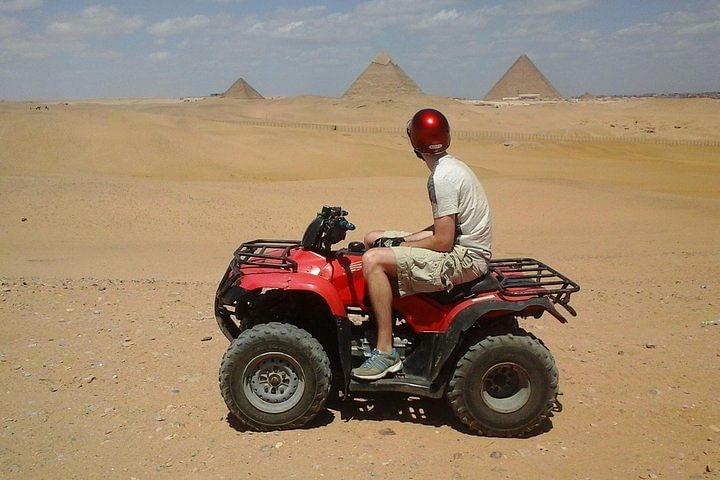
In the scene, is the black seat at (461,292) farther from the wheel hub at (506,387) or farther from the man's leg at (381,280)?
the wheel hub at (506,387)

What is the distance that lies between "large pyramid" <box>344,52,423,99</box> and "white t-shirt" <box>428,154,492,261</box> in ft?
286

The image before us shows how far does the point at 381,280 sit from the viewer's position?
4508mm

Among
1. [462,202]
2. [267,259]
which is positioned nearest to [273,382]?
[267,259]

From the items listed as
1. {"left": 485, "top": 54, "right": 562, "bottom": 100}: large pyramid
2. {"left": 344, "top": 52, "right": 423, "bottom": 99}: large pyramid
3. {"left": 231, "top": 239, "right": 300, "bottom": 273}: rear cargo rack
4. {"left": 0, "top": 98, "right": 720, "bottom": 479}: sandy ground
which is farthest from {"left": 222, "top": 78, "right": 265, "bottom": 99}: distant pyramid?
{"left": 231, "top": 239, "right": 300, "bottom": 273}: rear cargo rack

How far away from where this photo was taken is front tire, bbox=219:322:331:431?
4578mm

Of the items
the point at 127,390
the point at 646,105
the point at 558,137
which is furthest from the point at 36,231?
the point at 646,105

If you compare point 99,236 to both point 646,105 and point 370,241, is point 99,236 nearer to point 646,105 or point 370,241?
point 370,241

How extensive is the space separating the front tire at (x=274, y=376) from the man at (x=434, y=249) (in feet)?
0.96

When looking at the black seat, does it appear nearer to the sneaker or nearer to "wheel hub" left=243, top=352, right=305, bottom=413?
the sneaker

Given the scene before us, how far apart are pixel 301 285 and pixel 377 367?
0.72m

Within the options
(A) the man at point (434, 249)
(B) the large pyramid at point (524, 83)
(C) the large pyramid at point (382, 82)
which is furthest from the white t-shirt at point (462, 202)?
(B) the large pyramid at point (524, 83)

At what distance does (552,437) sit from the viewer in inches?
185

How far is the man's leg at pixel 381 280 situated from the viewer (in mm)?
4492

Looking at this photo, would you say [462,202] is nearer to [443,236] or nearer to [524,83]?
[443,236]
